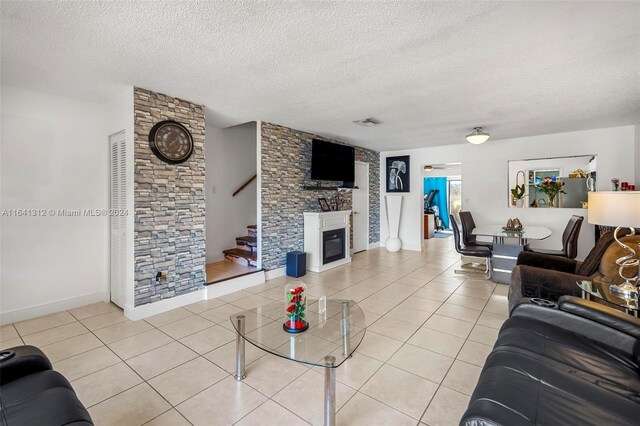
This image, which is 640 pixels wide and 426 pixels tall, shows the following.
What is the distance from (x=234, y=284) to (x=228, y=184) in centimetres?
205

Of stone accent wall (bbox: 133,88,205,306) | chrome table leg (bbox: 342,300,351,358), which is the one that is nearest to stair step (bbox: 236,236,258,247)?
stone accent wall (bbox: 133,88,205,306)

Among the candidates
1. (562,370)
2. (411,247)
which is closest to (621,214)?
(562,370)

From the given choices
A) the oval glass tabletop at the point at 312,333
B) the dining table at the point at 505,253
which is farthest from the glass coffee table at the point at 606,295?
the dining table at the point at 505,253

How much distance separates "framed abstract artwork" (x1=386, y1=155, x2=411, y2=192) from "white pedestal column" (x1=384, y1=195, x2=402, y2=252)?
240 millimetres

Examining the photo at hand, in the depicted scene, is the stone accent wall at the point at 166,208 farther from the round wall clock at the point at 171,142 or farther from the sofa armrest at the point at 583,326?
the sofa armrest at the point at 583,326

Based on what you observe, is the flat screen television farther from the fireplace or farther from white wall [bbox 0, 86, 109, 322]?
white wall [bbox 0, 86, 109, 322]

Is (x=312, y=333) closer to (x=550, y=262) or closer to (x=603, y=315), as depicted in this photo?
(x=603, y=315)

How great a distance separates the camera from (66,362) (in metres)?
2.29

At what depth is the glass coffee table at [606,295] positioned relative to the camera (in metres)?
1.88

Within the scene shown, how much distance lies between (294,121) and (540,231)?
4444mm

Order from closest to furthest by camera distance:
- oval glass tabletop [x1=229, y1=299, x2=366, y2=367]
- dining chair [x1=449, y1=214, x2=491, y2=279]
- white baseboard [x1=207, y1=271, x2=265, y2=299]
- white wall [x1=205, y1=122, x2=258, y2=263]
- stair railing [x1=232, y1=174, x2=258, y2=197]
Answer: oval glass tabletop [x1=229, y1=299, x2=366, y2=367], white baseboard [x1=207, y1=271, x2=265, y2=299], dining chair [x1=449, y1=214, x2=491, y2=279], white wall [x1=205, y1=122, x2=258, y2=263], stair railing [x1=232, y1=174, x2=258, y2=197]

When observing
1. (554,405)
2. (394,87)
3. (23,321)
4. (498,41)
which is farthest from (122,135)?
(554,405)

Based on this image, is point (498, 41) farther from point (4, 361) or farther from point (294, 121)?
point (4, 361)

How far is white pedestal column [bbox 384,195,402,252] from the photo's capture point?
23.2 feet
